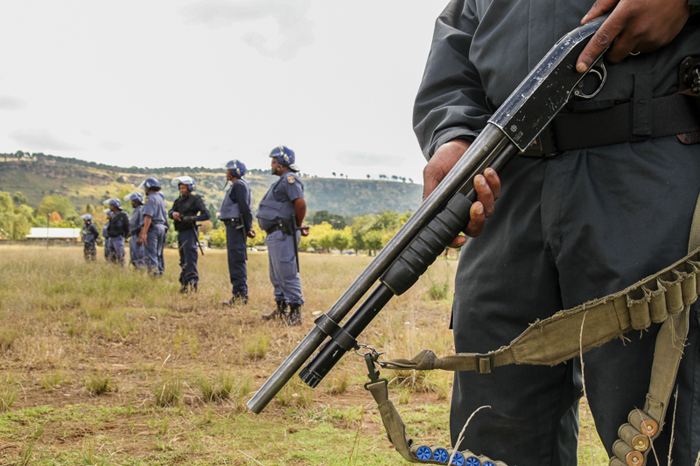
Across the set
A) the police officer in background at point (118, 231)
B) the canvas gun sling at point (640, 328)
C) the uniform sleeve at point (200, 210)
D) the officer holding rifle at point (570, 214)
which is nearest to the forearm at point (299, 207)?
the uniform sleeve at point (200, 210)

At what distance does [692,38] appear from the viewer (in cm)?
112

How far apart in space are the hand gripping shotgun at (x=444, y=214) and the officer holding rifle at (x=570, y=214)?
5cm

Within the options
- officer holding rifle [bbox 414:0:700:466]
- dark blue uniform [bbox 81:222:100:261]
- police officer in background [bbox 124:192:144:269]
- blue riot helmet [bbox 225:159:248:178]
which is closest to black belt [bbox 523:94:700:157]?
officer holding rifle [bbox 414:0:700:466]

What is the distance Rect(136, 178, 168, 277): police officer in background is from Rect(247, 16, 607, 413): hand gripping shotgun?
983cm

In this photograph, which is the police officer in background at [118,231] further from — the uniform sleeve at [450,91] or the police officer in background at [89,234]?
the uniform sleeve at [450,91]

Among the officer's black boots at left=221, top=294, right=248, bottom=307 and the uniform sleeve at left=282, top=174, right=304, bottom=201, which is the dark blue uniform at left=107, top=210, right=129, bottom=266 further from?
the uniform sleeve at left=282, top=174, right=304, bottom=201

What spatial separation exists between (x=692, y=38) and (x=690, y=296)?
0.66 meters

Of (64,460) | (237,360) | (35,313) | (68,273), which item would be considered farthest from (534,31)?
(68,273)

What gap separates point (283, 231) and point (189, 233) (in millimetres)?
3624

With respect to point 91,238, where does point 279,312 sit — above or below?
below

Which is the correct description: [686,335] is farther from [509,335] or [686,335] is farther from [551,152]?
[551,152]

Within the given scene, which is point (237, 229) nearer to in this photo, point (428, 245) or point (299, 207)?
point (299, 207)

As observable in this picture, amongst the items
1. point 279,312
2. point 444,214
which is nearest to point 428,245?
point 444,214

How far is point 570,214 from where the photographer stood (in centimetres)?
121
